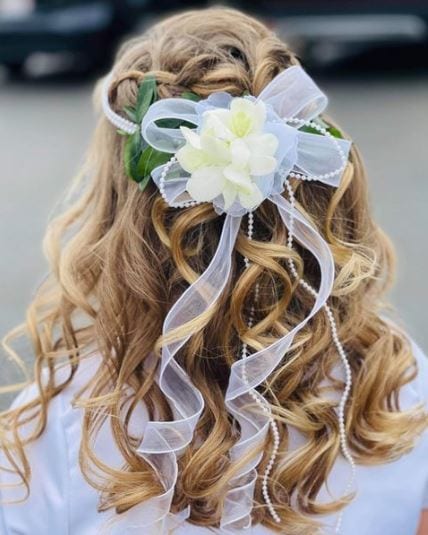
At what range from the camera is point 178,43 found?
165 cm

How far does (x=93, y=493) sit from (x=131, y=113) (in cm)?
57

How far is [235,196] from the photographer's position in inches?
57.4

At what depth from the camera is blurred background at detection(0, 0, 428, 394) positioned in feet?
19.1

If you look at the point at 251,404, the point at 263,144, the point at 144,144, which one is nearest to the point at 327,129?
the point at 263,144

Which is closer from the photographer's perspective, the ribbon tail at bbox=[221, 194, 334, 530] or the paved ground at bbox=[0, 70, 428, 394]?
the ribbon tail at bbox=[221, 194, 334, 530]

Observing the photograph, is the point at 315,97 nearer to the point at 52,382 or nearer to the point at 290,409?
the point at 290,409

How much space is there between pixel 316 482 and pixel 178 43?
70 centimetres

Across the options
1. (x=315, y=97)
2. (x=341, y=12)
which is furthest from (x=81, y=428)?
(x=341, y=12)

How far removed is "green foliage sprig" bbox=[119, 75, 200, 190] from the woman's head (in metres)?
0.02

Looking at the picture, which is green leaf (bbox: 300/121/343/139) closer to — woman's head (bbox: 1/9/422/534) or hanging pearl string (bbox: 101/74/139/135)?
woman's head (bbox: 1/9/422/534)

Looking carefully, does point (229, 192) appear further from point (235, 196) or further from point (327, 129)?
point (327, 129)

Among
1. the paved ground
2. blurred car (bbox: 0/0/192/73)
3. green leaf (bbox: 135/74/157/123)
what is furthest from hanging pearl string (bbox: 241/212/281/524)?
blurred car (bbox: 0/0/192/73)

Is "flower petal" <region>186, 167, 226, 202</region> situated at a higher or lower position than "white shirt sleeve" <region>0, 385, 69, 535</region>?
higher

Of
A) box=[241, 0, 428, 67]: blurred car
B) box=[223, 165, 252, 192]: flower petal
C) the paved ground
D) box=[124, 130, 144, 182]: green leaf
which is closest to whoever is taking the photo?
box=[223, 165, 252, 192]: flower petal
